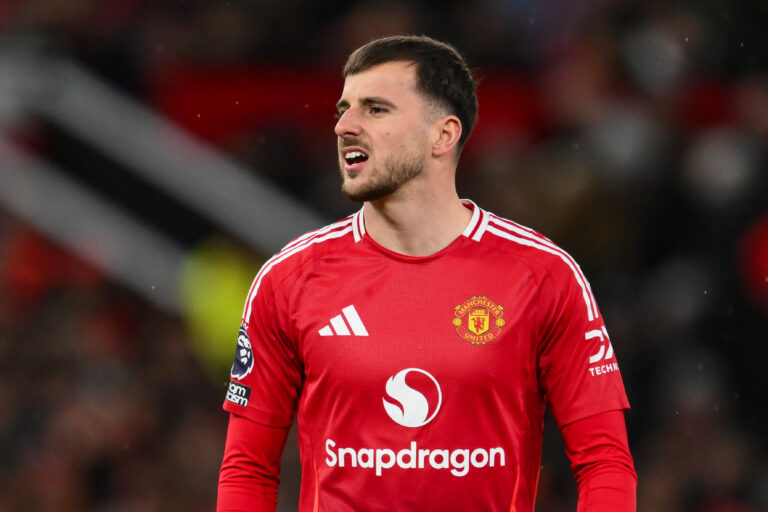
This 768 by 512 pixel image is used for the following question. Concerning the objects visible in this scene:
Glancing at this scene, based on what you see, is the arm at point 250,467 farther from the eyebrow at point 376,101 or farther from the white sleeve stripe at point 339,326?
the eyebrow at point 376,101

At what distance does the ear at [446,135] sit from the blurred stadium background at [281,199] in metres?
3.11

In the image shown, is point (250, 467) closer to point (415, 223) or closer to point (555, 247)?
point (415, 223)

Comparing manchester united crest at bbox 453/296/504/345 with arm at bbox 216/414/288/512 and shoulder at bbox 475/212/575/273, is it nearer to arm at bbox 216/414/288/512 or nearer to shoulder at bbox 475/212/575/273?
shoulder at bbox 475/212/575/273

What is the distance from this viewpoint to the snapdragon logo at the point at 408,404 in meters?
3.32

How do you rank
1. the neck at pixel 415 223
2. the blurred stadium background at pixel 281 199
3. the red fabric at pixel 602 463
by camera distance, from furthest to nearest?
the blurred stadium background at pixel 281 199 < the neck at pixel 415 223 < the red fabric at pixel 602 463

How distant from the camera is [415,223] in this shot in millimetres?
3502

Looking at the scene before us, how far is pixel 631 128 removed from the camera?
6961mm

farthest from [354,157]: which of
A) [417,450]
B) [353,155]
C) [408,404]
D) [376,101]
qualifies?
[417,450]

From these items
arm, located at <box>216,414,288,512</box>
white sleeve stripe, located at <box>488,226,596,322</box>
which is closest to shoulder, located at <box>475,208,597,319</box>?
white sleeve stripe, located at <box>488,226,596,322</box>

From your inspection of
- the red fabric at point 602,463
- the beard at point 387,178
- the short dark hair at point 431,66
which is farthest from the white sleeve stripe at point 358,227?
the red fabric at point 602,463

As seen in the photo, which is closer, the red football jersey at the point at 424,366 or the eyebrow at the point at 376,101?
the red football jersey at the point at 424,366

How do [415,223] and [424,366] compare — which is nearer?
[424,366]

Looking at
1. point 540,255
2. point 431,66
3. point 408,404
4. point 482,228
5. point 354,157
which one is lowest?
point 408,404

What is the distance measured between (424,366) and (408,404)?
11 centimetres
